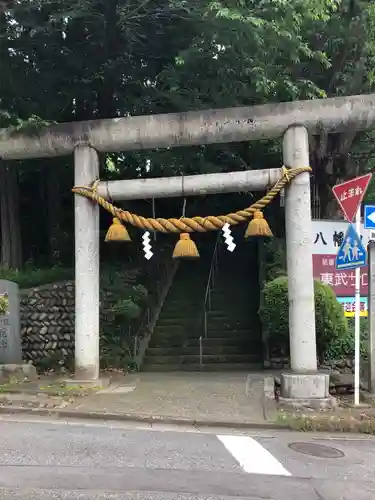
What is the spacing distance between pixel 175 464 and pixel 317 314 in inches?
263

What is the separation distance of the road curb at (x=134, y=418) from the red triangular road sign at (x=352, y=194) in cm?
381

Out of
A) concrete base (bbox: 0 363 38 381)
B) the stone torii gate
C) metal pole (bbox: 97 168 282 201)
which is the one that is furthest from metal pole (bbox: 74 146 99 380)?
concrete base (bbox: 0 363 38 381)

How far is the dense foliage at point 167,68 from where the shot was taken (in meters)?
11.4

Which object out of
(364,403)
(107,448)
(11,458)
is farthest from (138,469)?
(364,403)

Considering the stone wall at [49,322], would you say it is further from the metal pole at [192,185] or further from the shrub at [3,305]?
the metal pole at [192,185]

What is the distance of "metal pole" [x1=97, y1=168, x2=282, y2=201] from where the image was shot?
32.5 feet

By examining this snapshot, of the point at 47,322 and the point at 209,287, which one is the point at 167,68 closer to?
the point at 47,322

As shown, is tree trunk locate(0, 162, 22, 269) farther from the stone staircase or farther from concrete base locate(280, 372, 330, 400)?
concrete base locate(280, 372, 330, 400)

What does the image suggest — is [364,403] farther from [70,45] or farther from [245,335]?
[70,45]

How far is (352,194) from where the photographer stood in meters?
9.27

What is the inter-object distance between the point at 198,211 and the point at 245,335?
636cm

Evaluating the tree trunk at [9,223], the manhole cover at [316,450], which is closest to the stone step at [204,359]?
the tree trunk at [9,223]

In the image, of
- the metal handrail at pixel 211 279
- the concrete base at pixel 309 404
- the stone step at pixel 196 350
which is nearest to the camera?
the concrete base at pixel 309 404

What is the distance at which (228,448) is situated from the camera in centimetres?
630
